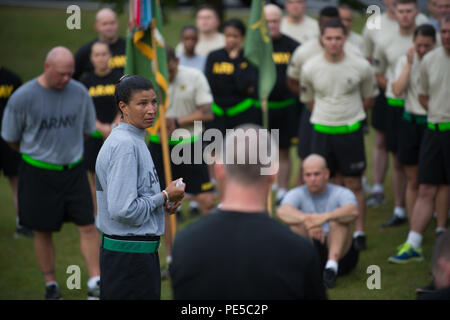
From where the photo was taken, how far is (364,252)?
767cm

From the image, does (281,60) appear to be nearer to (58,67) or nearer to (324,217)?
(324,217)

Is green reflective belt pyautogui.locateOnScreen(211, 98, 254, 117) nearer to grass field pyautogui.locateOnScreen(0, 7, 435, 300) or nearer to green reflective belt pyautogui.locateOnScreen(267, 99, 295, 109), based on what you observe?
green reflective belt pyautogui.locateOnScreen(267, 99, 295, 109)

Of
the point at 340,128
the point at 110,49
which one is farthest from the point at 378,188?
the point at 110,49

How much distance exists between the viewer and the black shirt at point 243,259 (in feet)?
9.23

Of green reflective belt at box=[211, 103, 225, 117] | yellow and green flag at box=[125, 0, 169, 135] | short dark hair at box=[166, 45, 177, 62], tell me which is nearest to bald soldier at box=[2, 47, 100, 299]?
yellow and green flag at box=[125, 0, 169, 135]

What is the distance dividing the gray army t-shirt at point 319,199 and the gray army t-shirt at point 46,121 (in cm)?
216

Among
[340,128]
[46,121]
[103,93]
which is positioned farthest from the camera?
[103,93]

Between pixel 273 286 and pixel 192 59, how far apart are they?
7532 millimetres

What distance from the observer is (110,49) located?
8.82 meters

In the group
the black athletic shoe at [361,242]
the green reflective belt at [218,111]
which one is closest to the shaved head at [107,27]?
the green reflective belt at [218,111]

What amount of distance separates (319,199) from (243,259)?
171 inches

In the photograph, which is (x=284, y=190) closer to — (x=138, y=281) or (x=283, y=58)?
(x=283, y=58)

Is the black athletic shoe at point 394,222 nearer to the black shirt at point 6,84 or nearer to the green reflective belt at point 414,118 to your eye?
the green reflective belt at point 414,118
